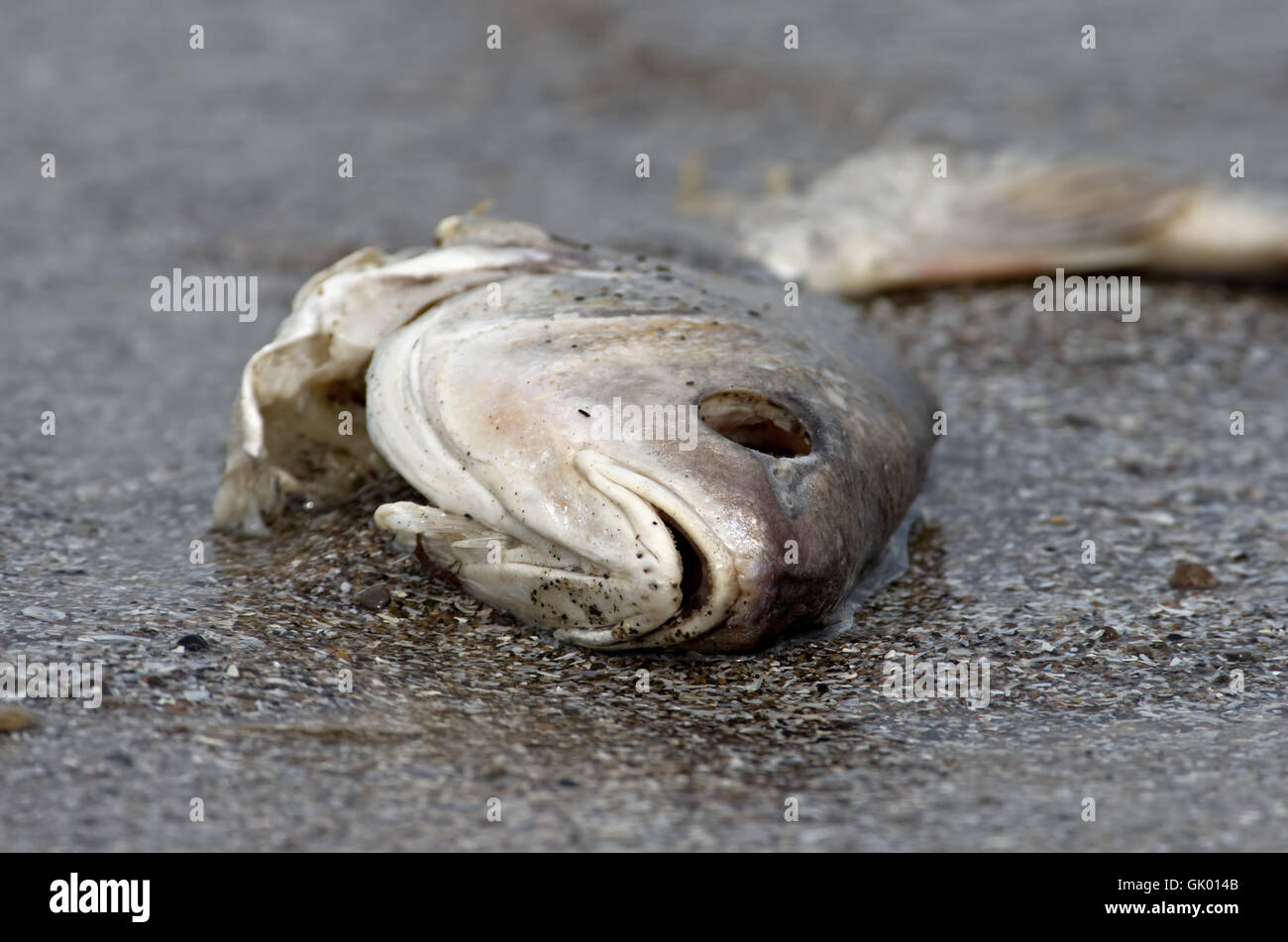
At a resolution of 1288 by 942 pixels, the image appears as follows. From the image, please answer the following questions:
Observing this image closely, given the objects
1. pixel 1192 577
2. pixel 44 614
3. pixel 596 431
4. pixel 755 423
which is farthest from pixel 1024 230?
pixel 44 614

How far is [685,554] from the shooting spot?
3.29 meters

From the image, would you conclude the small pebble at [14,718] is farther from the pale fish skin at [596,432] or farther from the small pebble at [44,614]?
the pale fish skin at [596,432]

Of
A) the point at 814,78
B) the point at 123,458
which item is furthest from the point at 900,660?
the point at 814,78

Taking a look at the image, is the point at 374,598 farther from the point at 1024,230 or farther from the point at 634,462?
the point at 1024,230

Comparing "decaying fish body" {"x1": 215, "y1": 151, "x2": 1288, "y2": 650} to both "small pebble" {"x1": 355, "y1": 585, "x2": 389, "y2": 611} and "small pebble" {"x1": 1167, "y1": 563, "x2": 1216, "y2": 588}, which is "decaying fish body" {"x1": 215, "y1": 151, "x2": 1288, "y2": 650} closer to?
"small pebble" {"x1": 355, "y1": 585, "x2": 389, "y2": 611}

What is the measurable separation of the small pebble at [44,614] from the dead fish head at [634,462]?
820 millimetres

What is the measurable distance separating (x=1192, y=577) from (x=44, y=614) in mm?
3076

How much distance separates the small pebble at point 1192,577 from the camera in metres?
4.12

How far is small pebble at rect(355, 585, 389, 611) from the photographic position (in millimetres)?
3762

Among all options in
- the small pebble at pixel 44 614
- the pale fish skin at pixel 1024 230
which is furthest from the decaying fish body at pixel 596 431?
the pale fish skin at pixel 1024 230

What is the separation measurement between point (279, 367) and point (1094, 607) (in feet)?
7.69

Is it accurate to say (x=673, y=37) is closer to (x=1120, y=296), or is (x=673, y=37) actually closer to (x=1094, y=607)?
(x=1120, y=296)

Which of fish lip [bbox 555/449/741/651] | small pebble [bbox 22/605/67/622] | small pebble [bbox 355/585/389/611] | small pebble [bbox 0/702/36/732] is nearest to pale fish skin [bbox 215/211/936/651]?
fish lip [bbox 555/449/741/651]

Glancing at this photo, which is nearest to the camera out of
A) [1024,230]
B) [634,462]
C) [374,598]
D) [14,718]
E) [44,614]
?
[14,718]
